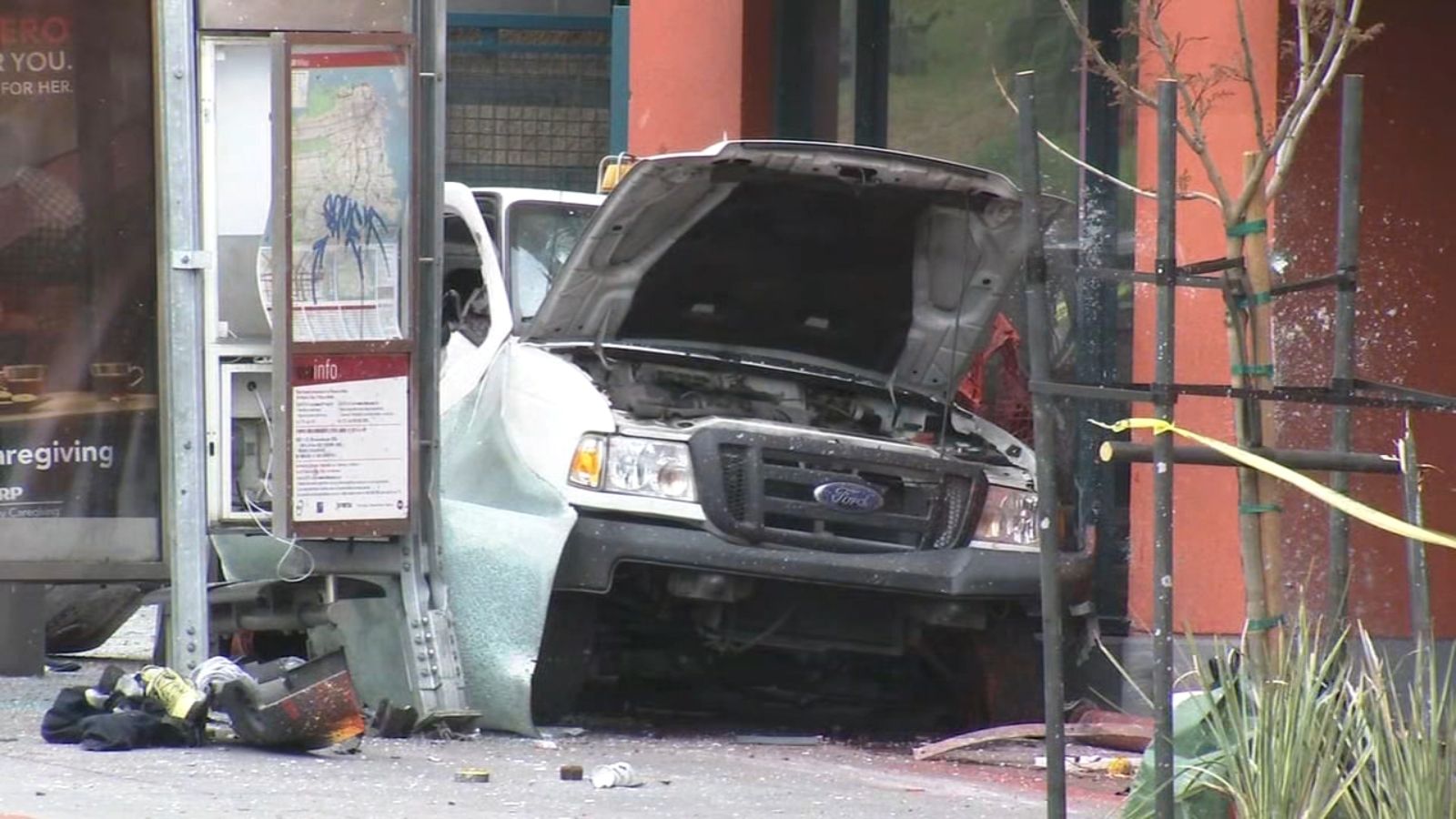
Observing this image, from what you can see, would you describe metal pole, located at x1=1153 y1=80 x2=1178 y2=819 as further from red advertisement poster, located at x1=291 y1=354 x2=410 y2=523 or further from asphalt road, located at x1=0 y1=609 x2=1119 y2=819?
red advertisement poster, located at x1=291 y1=354 x2=410 y2=523

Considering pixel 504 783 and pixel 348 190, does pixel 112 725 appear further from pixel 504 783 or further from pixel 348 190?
pixel 348 190

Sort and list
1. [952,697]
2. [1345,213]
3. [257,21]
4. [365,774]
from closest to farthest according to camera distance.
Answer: [1345,213] → [365,774] → [257,21] → [952,697]

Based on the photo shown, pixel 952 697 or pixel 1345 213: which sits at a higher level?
pixel 1345 213

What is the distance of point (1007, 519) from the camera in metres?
8.30

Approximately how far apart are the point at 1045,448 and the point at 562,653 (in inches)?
132

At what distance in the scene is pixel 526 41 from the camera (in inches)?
603

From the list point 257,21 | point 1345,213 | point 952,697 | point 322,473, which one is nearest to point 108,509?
point 322,473

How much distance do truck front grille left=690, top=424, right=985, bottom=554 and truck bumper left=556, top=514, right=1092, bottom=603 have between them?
7cm

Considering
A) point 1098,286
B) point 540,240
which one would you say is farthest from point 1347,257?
point 1098,286

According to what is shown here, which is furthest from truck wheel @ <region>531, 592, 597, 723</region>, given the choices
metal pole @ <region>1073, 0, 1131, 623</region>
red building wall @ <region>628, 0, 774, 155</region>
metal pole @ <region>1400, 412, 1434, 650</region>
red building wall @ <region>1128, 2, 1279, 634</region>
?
red building wall @ <region>628, 0, 774, 155</region>

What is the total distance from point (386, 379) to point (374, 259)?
0.41m

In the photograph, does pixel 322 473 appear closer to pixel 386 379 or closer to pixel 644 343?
pixel 386 379

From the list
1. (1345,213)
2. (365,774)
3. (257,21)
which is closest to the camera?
(1345,213)

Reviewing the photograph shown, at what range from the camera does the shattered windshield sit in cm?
904
